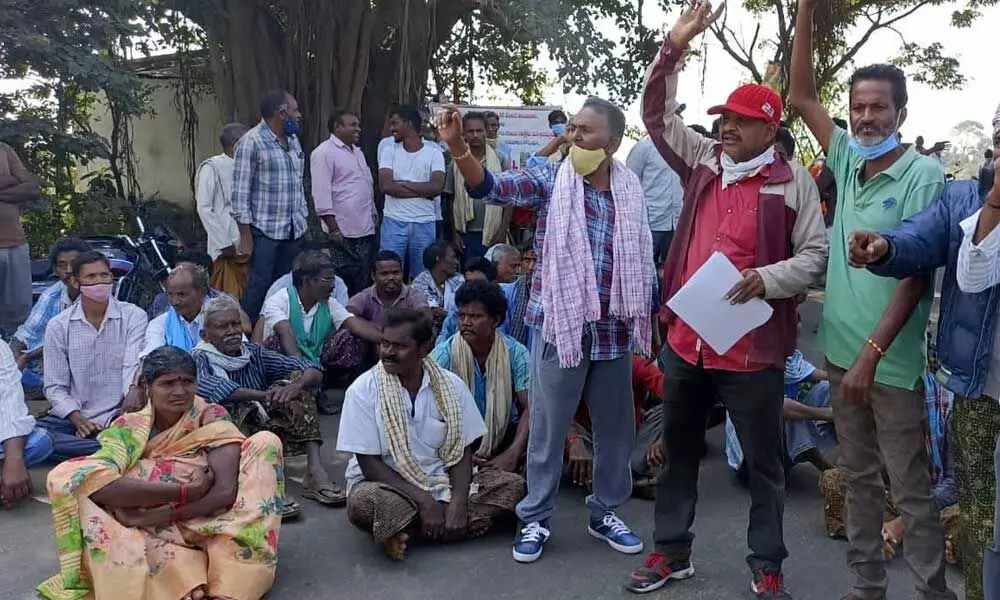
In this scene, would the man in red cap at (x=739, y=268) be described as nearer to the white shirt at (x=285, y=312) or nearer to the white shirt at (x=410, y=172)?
the white shirt at (x=285, y=312)

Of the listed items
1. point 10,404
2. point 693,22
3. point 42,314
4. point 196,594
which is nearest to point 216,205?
point 42,314

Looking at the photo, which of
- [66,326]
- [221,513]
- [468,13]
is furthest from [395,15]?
[221,513]

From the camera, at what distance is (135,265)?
7199 millimetres

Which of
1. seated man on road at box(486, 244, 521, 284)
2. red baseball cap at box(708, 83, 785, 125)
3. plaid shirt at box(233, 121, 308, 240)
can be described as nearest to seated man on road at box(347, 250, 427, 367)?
seated man on road at box(486, 244, 521, 284)

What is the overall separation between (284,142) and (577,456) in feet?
10.9

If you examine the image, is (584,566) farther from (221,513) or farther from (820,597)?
(221,513)

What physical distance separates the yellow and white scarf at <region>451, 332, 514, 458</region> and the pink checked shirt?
111 inches

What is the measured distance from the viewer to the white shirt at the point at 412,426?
3.88 meters

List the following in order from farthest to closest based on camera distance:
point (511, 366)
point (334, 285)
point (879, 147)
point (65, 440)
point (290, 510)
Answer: point (334, 285) < point (65, 440) < point (511, 366) < point (290, 510) < point (879, 147)

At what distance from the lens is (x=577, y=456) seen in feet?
14.7

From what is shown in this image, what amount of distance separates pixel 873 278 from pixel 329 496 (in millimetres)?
2685

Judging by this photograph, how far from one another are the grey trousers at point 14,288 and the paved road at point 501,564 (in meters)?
2.51

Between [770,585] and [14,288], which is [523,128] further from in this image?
[770,585]

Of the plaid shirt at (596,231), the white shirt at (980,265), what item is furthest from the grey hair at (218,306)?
the white shirt at (980,265)
